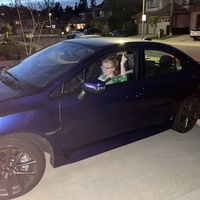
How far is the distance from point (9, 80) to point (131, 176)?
1.90 m

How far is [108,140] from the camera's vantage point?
3.22 m

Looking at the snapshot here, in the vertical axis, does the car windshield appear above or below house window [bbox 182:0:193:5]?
below

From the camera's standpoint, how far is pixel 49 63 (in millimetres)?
3396

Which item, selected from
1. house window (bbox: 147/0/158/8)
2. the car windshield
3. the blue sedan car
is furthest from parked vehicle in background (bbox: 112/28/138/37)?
the car windshield

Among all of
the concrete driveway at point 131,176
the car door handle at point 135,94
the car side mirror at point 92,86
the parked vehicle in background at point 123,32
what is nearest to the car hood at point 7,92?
the car side mirror at point 92,86

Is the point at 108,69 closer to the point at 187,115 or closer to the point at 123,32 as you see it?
the point at 187,115

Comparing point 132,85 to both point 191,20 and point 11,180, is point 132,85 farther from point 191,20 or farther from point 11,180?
point 191,20

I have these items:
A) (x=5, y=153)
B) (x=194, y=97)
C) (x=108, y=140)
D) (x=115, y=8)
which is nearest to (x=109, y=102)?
(x=108, y=140)

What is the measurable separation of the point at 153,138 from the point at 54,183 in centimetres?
→ 187

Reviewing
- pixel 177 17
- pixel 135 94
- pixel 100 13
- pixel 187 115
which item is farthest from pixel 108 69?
pixel 100 13

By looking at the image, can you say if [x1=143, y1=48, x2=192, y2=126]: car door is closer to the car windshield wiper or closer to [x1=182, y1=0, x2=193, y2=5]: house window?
the car windshield wiper

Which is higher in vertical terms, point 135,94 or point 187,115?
point 135,94

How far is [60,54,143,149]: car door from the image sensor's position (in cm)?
283

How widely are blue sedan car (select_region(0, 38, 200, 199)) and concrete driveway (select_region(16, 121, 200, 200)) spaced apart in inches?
11.9
